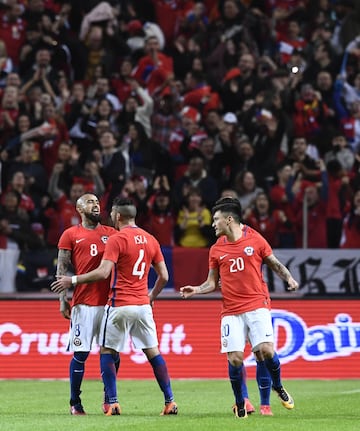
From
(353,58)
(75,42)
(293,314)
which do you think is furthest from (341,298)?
(75,42)

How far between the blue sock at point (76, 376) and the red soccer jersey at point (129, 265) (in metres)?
0.77

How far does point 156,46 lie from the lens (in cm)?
2534

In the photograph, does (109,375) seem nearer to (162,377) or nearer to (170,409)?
(162,377)

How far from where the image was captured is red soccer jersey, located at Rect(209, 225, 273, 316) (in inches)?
501

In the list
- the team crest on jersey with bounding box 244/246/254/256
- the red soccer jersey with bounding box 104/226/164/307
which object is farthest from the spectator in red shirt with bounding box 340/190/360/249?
the red soccer jersey with bounding box 104/226/164/307

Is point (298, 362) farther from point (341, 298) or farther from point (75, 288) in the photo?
point (75, 288)

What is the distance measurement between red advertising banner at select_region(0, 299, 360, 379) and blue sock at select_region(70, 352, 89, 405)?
5086mm

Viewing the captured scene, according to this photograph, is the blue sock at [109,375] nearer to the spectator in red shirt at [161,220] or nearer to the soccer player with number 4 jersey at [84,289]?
the soccer player with number 4 jersey at [84,289]

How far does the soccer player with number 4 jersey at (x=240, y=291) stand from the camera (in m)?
12.6

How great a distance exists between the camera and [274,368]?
41.5 feet

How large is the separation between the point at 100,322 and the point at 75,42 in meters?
13.6

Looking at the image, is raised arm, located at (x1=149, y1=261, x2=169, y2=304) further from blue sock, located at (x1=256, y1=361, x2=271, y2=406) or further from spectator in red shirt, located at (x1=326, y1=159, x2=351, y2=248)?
spectator in red shirt, located at (x1=326, y1=159, x2=351, y2=248)

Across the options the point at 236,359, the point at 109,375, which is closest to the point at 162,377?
the point at 109,375

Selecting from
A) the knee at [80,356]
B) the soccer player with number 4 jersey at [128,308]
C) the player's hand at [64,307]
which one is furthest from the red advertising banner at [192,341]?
the soccer player with number 4 jersey at [128,308]
